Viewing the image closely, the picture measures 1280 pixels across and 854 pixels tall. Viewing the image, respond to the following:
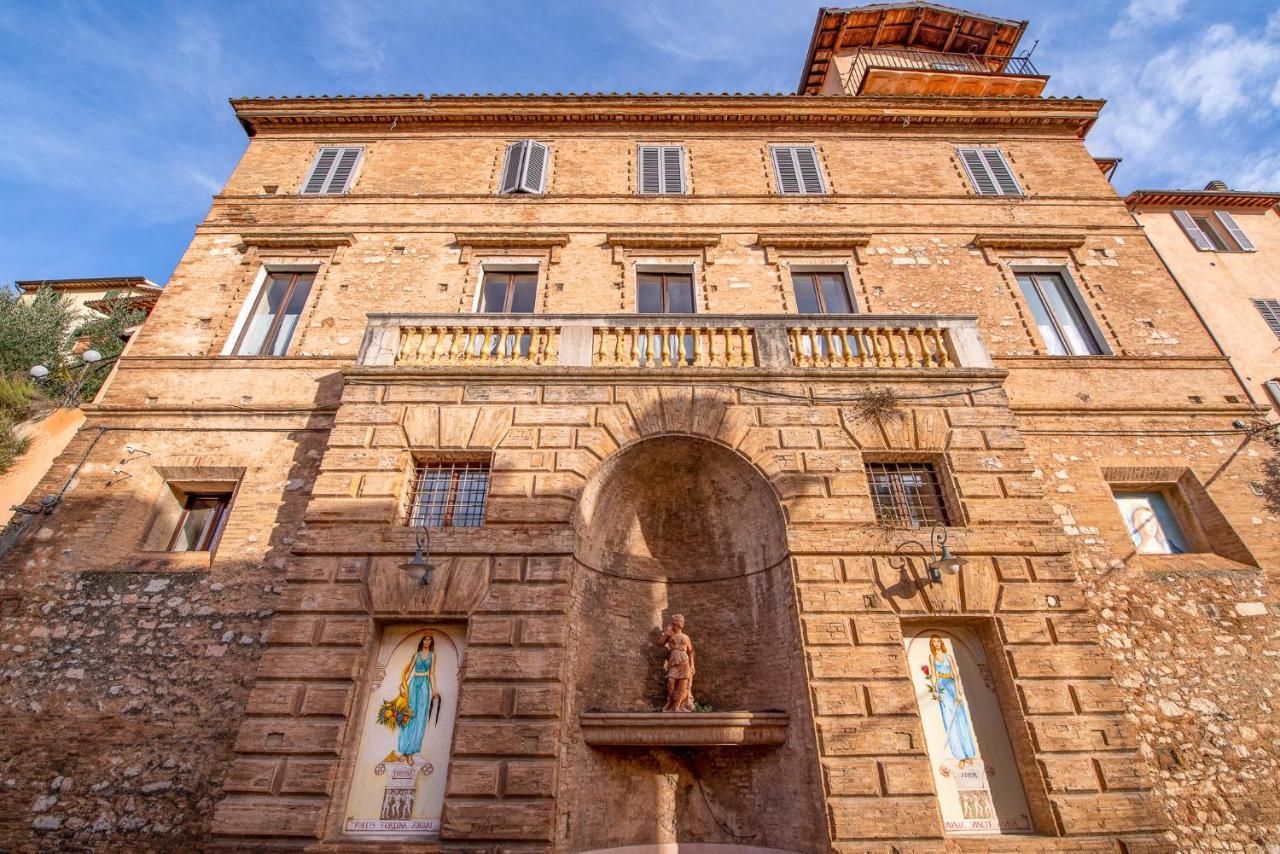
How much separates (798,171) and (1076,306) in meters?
6.20

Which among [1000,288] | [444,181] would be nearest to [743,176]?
[1000,288]

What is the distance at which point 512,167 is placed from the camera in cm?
1276

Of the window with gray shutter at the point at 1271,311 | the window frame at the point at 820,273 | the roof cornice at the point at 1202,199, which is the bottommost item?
the window frame at the point at 820,273

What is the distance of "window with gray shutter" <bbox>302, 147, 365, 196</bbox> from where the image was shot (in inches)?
492

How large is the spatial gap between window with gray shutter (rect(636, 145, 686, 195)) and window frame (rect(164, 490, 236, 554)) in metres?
9.64

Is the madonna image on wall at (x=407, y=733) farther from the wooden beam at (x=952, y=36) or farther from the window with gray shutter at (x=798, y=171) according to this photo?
the wooden beam at (x=952, y=36)

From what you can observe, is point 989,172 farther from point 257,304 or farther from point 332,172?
point 257,304

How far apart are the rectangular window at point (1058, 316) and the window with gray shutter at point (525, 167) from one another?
10.2m

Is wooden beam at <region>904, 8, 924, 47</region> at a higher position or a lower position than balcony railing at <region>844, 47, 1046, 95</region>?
higher

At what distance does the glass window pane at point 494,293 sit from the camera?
36.4 ft

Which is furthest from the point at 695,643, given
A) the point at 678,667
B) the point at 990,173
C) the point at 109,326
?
the point at 109,326

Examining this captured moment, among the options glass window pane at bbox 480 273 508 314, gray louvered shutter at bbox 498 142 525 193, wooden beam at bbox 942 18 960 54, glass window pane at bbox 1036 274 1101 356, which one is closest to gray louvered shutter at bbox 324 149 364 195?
gray louvered shutter at bbox 498 142 525 193

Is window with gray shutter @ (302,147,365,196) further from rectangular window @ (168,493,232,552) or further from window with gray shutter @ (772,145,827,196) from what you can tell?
window with gray shutter @ (772,145,827,196)

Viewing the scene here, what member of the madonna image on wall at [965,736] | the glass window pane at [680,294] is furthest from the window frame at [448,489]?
the madonna image on wall at [965,736]
